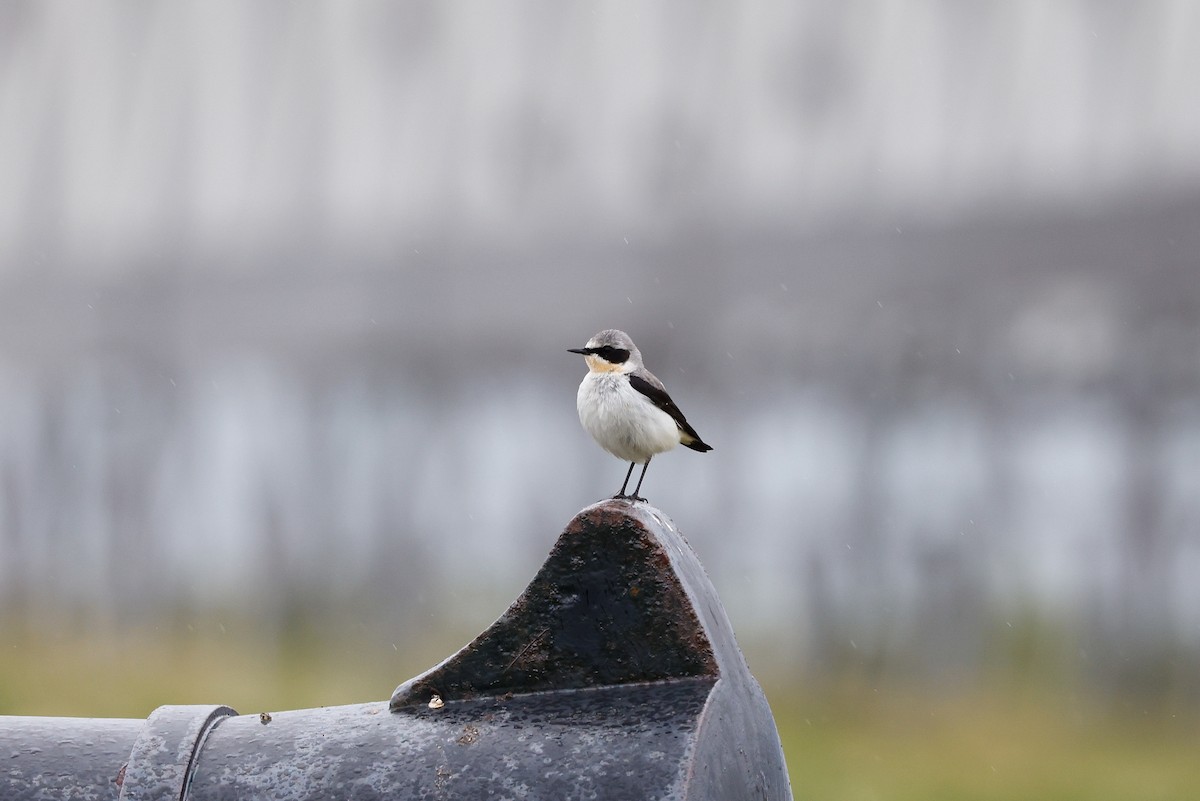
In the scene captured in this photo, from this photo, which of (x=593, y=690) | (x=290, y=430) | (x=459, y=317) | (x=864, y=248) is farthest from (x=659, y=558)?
(x=290, y=430)

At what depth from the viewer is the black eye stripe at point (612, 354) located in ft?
13.0

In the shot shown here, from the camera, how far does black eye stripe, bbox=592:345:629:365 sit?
396 cm

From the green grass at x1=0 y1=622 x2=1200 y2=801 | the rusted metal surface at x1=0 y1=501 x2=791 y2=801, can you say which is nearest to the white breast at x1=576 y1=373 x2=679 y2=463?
the rusted metal surface at x1=0 y1=501 x2=791 y2=801

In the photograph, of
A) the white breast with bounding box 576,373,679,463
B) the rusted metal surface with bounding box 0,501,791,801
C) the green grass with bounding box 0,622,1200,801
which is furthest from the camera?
the green grass with bounding box 0,622,1200,801

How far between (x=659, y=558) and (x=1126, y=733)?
6592 millimetres

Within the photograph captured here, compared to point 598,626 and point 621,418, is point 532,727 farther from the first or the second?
point 621,418

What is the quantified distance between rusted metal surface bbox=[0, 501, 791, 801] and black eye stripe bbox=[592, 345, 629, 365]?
1.95 metres

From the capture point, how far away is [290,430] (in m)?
8.72

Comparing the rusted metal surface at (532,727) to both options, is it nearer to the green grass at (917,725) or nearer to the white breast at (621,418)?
the white breast at (621,418)

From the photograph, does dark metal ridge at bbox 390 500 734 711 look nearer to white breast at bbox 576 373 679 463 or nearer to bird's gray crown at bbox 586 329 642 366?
white breast at bbox 576 373 679 463

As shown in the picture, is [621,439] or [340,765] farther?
[621,439]

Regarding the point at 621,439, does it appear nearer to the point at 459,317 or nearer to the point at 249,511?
the point at 459,317

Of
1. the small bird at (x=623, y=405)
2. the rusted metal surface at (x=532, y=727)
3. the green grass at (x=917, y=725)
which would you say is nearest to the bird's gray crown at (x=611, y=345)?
the small bird at (x=623, y=405)

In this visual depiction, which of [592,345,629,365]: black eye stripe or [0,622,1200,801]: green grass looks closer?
[592,345,629,365]: black eye stripe
